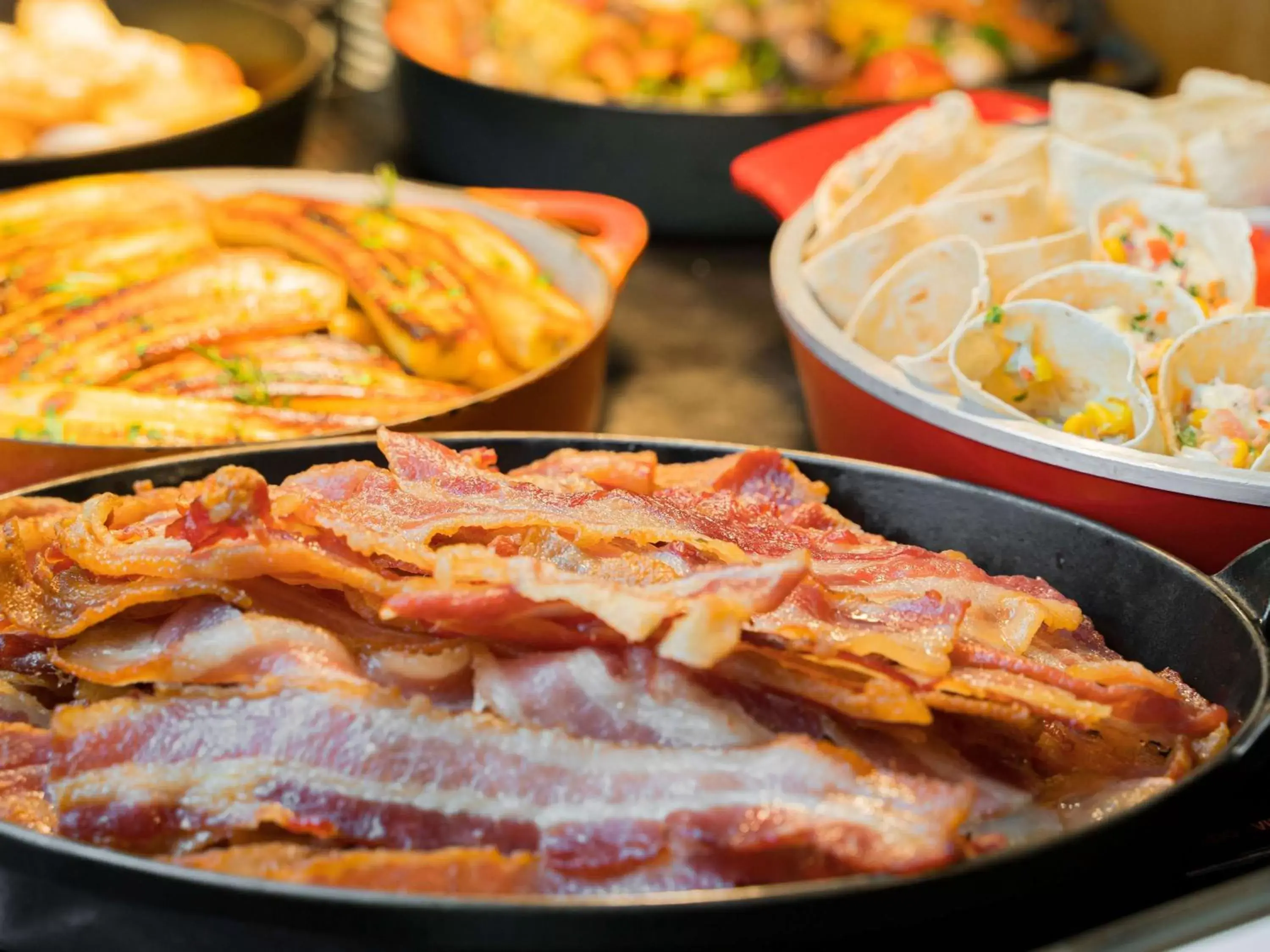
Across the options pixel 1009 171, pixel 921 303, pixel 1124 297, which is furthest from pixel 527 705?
pixel 1009 171

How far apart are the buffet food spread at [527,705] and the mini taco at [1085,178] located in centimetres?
82

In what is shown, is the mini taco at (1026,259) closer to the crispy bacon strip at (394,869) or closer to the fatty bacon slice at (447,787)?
the fatty bacon slice at (447,787)

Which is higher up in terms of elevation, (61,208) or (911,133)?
(911,133)

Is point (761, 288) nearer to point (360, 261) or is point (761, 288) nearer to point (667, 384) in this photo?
point (667, 384)

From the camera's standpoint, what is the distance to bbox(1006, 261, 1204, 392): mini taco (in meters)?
1.37

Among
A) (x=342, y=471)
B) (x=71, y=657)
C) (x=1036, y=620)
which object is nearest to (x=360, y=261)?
(x=342, y=471)

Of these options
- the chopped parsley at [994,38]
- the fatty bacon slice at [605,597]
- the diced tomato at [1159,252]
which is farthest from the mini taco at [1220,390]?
the chopped parsley at [994,38]

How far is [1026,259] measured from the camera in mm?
1479

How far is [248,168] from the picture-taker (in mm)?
2033

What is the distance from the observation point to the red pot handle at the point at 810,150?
1.77 metres

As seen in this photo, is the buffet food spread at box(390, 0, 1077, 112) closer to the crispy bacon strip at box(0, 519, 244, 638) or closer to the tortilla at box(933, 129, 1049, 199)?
the tortilla at box(933, 129, 1049, 199)

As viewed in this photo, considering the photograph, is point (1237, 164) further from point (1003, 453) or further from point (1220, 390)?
point (1003, 453)

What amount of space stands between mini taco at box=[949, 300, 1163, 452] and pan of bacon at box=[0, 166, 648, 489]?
0.43 metres

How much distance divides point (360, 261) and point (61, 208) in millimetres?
469
